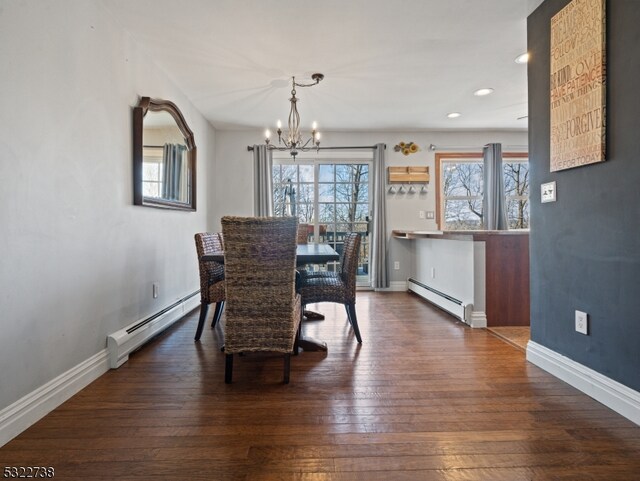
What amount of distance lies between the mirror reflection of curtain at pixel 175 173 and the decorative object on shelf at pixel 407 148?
2.89 meters

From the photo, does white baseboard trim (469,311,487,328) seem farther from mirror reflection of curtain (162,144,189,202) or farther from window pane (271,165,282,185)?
window pane (271,165,282,185)

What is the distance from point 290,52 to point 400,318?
2.61 meters

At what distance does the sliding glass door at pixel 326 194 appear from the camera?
15.7 ft

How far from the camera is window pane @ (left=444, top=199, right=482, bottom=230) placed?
4.72 meters

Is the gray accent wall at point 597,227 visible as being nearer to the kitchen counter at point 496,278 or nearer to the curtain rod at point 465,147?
the kitchen counter at point 496,278

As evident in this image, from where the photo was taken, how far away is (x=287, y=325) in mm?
1819

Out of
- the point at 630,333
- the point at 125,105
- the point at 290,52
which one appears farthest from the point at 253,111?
the point at 630,333

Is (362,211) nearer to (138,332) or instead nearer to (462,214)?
(462,214)

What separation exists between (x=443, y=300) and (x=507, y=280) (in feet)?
2.37

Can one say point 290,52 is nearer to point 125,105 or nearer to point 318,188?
point 125,105

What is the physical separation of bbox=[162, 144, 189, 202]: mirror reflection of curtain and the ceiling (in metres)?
0.66

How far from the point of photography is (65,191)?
1.68 metres

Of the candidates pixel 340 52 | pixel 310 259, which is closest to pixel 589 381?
pixel 310 259

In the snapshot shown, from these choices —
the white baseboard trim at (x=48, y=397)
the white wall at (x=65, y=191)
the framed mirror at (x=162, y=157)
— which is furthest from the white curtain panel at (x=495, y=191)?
the white baseboard trim at (x=48, y=397)
